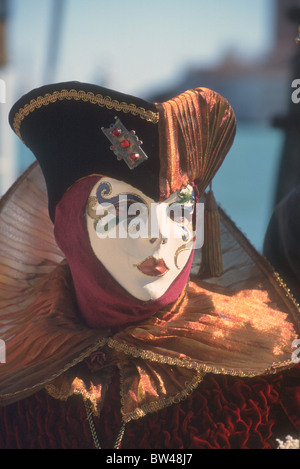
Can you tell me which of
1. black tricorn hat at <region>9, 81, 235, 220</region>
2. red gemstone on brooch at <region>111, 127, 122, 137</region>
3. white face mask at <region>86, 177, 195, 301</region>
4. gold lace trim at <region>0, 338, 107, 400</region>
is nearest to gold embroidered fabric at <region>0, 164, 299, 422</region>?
gold lace trim at <region>0, 338, 107, 400</region>

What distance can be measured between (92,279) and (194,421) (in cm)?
37

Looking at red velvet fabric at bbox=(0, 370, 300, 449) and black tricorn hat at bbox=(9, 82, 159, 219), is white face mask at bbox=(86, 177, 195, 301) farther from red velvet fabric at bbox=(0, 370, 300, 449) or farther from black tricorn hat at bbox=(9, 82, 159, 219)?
red velvet fabric at bbox=(0, 370, 300, 449)

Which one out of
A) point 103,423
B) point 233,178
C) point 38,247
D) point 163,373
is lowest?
point 233,178

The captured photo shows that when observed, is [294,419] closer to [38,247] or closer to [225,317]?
[225,317]

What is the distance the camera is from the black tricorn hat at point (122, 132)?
1.28 meters

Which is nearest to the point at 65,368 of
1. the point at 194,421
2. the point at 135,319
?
the point at 135,319

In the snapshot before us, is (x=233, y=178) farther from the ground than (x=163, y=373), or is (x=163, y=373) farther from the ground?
(x=163, y=373)

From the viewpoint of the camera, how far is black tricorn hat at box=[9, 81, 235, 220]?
128 centimetres

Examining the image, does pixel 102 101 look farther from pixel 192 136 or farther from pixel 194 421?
pixel 194 421

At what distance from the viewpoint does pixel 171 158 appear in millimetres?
1302

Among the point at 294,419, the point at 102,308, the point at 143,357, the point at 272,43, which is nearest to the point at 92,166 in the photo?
the point at 102,308

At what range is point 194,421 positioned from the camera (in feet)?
4.37

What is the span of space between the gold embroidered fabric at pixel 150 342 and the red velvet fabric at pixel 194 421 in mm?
41

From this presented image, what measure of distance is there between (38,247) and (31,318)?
243 millimetres
